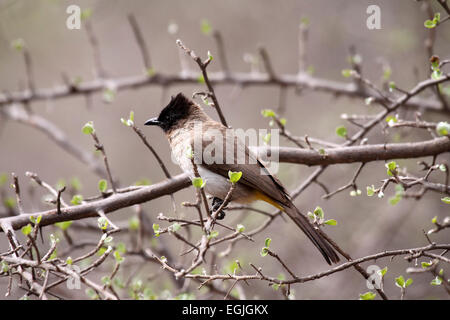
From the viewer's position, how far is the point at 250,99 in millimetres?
8461

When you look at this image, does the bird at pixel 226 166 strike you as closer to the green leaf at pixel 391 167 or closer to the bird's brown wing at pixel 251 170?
the bird's brown wing at pixel 251 170

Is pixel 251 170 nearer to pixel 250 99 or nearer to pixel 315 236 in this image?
pixel 315 236

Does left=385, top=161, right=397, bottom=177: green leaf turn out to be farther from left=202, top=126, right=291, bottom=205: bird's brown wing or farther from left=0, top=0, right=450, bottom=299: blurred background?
left=0, top=0, right=450, bottom=299: blurred background

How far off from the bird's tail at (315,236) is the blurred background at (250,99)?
1.41 m

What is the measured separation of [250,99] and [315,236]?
Answer: 531 cm

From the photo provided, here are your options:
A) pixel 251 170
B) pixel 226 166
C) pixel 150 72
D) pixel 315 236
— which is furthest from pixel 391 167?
pixel 150 72

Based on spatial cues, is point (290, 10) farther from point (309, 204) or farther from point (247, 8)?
point (309, 204)

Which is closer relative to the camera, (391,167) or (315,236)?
(391,167)

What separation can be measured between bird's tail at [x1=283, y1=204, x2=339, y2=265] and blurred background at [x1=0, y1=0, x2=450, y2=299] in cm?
141

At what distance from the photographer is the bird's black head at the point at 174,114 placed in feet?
14.6

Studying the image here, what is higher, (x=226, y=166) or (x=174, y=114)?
(x=174, y=114)
